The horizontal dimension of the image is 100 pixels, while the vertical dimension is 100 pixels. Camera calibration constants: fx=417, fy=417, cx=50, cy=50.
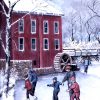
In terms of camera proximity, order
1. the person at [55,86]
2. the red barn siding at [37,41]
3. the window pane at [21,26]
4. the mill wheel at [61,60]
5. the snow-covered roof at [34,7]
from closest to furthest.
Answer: the person at [55,86] → the snow-covered roof at [34,7] → the red barn siding at [37,41] → the window pane at [21,26] → the mill wheel at [61,60]

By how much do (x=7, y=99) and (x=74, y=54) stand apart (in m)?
10.5

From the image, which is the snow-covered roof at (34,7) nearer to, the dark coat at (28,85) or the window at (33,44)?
the window at (33,44)

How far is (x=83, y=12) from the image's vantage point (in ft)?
45.1

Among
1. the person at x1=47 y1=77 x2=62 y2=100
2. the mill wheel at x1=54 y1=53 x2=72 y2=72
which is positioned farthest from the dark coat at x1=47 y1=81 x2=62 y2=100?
the mill wheel at x1=54 y1=53 x2=72 y2=72

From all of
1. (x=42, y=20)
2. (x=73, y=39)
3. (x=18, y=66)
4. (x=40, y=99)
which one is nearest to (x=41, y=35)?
(x=42, y=20)

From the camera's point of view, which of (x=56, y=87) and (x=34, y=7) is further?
(x=34, y=7)

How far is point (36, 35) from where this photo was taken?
16.9 meters

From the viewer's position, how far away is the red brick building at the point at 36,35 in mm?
15570

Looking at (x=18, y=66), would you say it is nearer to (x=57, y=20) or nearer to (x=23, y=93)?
(x=23, y=93)

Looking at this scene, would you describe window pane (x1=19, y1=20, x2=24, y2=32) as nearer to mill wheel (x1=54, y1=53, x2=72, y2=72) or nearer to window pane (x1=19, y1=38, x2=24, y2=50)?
window pane (x1=19, y1=38, x2=24, y2=50)

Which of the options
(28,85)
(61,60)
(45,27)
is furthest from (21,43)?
(28,85)

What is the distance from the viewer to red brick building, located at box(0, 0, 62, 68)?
51.1 ft

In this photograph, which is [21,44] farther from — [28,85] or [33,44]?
[28,85]

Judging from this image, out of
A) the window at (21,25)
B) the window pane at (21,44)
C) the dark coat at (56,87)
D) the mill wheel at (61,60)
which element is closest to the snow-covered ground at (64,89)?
the dark coat at (56,87)
